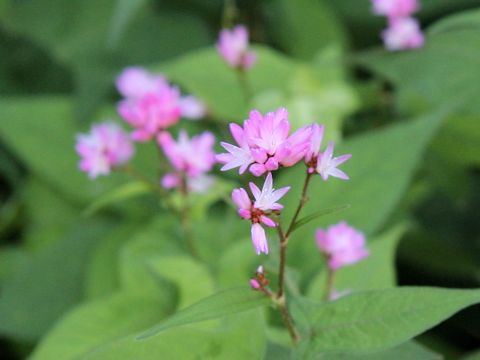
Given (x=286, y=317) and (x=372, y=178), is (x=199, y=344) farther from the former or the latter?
(x=372, y=178)

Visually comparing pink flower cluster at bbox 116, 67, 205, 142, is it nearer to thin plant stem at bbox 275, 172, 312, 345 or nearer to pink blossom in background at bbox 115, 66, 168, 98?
Answer: pink blossom in background at bbox 115, 66, 168, 98

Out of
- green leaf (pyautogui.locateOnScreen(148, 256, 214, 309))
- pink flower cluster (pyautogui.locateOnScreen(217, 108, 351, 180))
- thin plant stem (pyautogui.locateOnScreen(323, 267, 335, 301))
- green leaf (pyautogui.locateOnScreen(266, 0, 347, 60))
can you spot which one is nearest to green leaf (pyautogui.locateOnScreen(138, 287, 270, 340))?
pink flower cluster (pyautogui.locateOnScreen(217, 108, 351, 180))

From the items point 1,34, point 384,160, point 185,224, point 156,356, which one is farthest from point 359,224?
point 1,34

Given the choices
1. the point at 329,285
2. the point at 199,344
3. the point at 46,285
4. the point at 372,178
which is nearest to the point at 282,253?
the point at 199,344

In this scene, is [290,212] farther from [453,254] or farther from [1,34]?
[1,34]

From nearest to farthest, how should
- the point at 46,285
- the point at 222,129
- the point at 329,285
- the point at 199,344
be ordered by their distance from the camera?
the point at 199,344 → the point at 329,285 → the point at 46,285 → the point at 222,129

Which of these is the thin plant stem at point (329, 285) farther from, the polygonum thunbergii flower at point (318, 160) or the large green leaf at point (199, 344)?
the polygonum thunbergii flower at point (318, 160)
